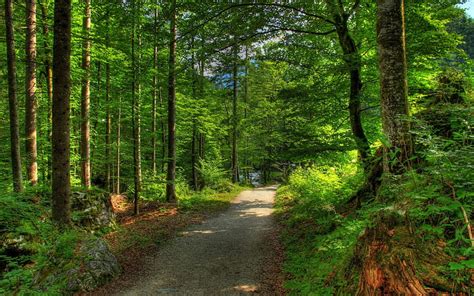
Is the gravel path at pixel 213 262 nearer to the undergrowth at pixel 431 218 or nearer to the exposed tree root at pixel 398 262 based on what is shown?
the undergrowth at pixel 431 218

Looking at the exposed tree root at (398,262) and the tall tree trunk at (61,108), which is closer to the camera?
the exposed tree root at (398,262)

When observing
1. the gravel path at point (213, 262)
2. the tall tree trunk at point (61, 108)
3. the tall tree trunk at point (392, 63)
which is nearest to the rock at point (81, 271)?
the gravel path at point (213, 262)

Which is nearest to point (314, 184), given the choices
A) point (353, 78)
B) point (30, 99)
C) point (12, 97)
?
point (353, 78)

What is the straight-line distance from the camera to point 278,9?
24.8 feet

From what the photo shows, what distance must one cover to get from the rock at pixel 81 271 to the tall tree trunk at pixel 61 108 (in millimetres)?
1006

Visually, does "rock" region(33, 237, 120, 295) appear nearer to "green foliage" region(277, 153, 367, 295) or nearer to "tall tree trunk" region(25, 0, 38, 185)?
"green foliage" region(277, 153, 367, 295)

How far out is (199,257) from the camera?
748 centimetres

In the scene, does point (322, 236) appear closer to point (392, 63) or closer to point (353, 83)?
point (353, 83)

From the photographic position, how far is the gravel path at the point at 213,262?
5754 millimetres

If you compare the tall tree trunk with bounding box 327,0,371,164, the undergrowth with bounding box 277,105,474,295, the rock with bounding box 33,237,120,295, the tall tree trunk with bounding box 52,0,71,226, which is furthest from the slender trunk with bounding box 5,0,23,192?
the tall tree trunk with bounding box 327,0,371,164

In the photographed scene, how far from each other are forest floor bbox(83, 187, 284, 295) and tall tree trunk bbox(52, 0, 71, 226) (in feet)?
6.83

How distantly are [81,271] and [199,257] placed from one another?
9.03ft

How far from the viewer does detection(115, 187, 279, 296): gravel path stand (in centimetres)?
575

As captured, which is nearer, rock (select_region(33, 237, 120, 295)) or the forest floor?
rock (select_region(33, 237, 120, 295))
